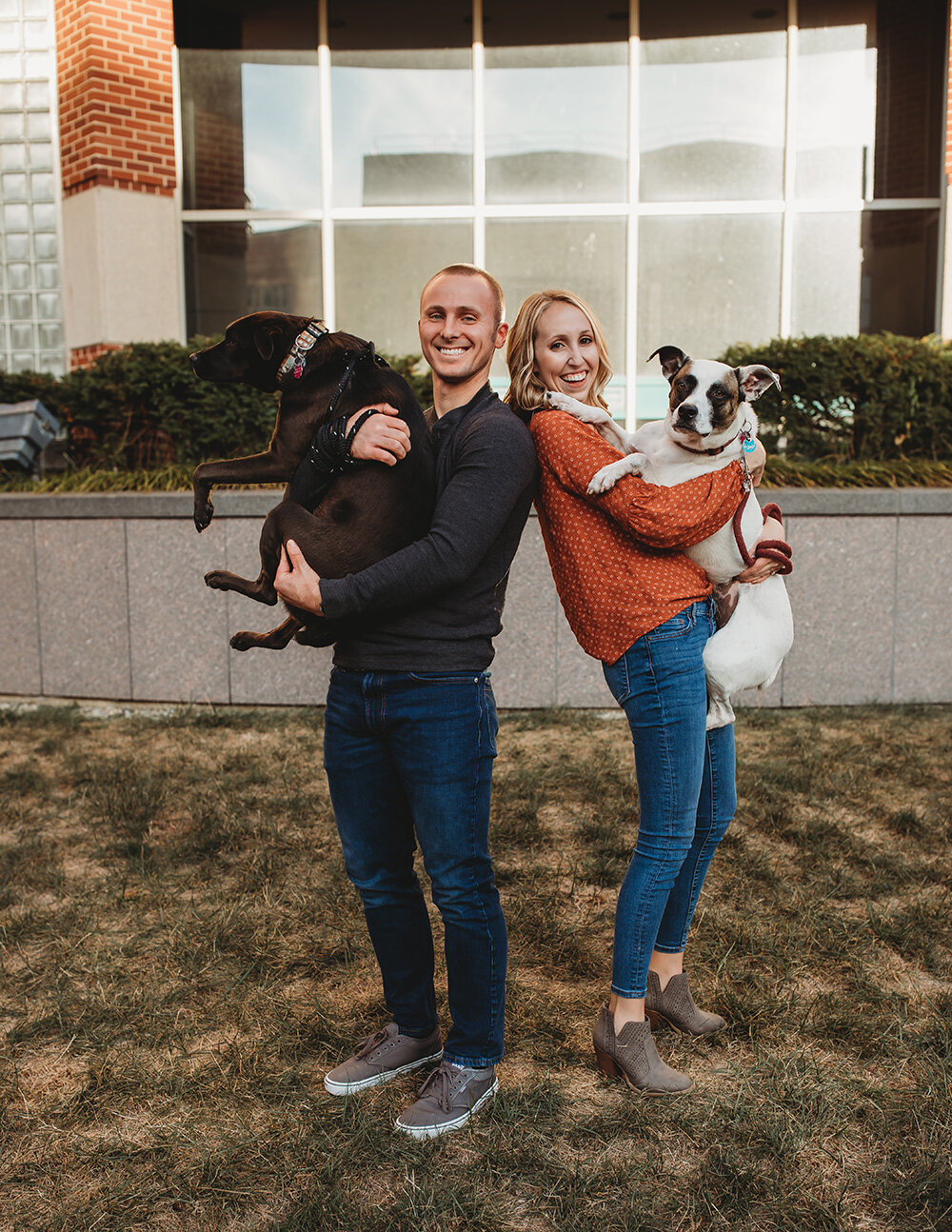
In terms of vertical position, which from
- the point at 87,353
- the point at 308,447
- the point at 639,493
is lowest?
the point at 639,493

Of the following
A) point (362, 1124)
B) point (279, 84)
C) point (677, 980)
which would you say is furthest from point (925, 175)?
point (362, 1124)

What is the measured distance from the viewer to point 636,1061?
2.60 metres

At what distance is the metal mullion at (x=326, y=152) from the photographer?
9.36 m

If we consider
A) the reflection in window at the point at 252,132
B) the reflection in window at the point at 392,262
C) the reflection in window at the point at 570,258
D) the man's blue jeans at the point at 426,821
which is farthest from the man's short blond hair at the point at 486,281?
the reflection in window at the point at 252,132

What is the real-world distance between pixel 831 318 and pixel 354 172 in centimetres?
476

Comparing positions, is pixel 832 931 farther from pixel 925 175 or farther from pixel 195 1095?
pixel 925 175

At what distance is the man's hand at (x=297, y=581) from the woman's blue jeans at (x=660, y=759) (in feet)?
2.60

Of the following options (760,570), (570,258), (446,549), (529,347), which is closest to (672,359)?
(529,347)

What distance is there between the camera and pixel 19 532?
6.57 m

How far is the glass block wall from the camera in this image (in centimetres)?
896

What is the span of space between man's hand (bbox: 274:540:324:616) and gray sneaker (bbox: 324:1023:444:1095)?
123 centimetres

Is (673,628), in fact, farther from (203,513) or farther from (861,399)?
(861,399)

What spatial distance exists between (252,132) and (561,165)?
9.75 feet

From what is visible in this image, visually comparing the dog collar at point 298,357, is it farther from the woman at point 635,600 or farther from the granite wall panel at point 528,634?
the granite wall panel at point 528,634
